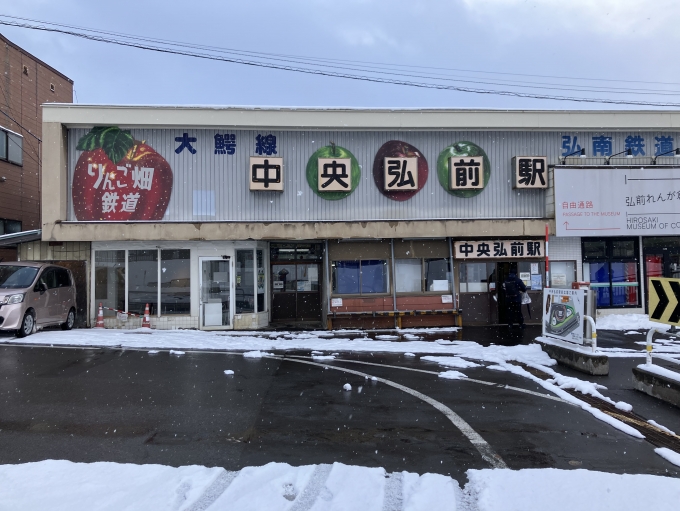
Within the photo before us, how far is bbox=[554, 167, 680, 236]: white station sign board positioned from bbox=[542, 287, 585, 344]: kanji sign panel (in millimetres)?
6391

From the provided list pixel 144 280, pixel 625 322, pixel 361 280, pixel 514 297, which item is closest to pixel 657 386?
pixel 514 297

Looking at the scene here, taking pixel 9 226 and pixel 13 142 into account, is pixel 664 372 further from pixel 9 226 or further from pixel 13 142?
pixel 13 142

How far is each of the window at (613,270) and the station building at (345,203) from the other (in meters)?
0.21

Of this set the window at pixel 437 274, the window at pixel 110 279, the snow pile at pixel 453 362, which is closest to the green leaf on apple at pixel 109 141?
the window at pixel 110 279

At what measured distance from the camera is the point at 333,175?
16.2 m

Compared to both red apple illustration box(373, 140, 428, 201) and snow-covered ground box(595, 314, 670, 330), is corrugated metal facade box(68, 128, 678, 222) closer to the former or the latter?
red apple illustration box(373, 140, 428, 201)

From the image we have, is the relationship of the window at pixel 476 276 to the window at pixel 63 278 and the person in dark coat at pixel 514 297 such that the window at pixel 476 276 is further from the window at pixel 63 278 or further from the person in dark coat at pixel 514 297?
the window at pixel 63 278

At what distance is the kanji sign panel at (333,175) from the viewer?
53.3ft

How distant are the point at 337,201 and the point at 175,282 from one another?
581 cm

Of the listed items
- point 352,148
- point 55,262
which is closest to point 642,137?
point 352,148

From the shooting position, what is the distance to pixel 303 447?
537cm

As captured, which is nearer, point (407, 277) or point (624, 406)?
A: point (624, 406)

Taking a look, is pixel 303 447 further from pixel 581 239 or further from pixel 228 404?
pixel 581 239

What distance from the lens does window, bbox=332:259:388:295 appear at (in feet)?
53.7
